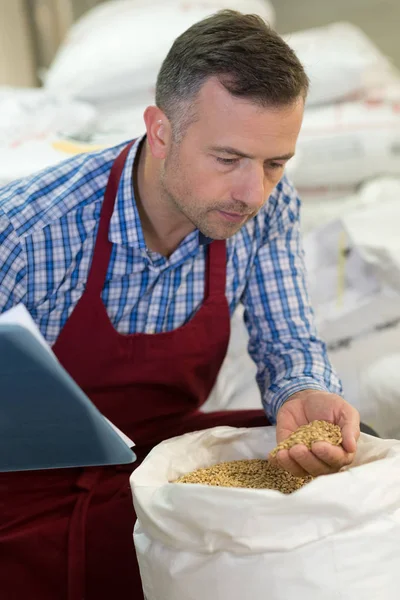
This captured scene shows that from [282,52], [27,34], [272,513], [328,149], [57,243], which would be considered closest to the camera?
[272,513]

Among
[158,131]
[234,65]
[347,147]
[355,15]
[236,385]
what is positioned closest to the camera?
[234,65]

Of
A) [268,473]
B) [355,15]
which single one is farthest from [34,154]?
[355,15]

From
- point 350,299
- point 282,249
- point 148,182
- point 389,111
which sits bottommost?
point 350,299

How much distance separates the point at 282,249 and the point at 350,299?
21.9 inches

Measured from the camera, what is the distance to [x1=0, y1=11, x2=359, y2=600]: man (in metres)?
0.96

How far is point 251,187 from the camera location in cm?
98

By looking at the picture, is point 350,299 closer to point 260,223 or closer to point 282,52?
point 260,223

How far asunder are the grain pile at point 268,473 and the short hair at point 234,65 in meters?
0.41

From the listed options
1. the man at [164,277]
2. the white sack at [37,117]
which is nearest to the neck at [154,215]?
the man at [164,277]

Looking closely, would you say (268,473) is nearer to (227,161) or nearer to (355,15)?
(227,161)

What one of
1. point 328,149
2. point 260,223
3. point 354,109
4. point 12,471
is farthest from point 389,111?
point 12,471

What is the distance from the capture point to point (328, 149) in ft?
7.51

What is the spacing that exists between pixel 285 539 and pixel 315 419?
0.27m

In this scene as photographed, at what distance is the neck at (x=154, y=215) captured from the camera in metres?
1.14
